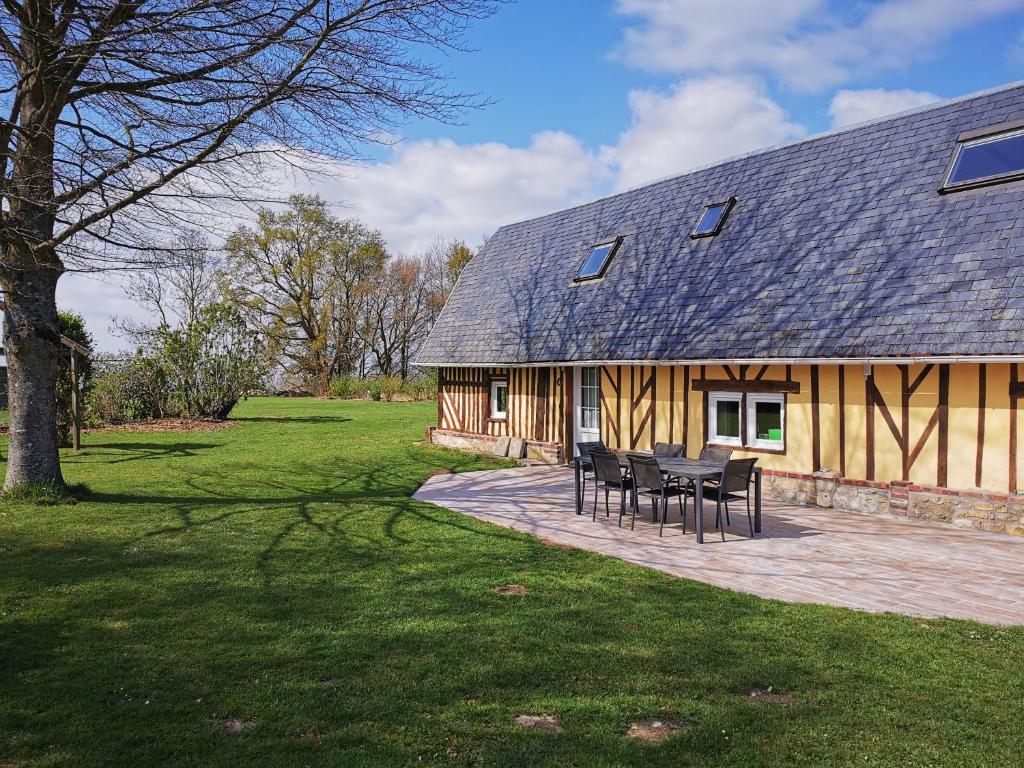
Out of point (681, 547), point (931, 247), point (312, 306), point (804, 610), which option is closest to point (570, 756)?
point (804, 610)

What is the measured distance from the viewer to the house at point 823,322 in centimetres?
809

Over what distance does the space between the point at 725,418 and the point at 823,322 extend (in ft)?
7.27

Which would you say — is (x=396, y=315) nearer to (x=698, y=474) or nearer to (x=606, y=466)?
(x=606, y=466)

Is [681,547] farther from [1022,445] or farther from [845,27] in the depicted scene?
[845,27]

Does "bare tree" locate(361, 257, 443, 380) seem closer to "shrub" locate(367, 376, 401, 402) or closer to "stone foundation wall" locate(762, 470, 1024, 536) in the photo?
"shrub" locate(367, 376, 401, 402)

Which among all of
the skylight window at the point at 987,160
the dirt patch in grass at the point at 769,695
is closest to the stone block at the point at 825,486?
the skylight window at the point at 987,160

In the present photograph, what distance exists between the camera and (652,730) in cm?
338

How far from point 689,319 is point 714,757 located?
8623mm

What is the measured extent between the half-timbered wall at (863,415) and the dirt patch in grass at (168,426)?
13.1 m

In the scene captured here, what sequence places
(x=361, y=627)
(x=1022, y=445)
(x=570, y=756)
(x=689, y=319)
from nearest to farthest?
(x=570, y=756), (x=361, y=627), (x=1022, y=445), (x=689, y=319)

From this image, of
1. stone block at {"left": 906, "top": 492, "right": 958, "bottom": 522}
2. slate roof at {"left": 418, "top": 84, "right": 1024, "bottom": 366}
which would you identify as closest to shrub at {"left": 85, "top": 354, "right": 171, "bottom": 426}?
slate roof at {"left": 418, "top": 84, "right": 1024, "bottom": 366}

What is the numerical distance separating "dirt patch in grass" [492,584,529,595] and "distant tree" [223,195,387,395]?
111 feet

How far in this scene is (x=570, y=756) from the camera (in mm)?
3117

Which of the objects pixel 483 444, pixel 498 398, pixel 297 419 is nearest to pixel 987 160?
pixel 498 398
